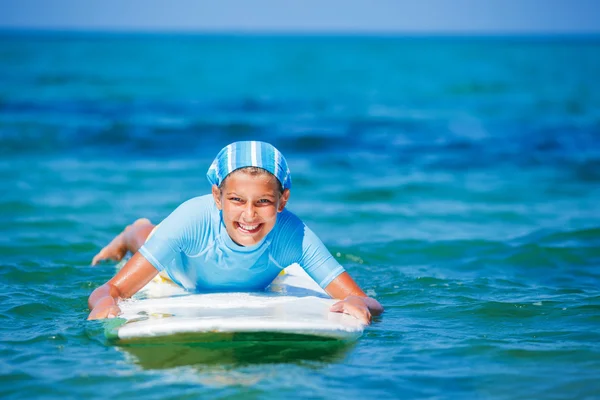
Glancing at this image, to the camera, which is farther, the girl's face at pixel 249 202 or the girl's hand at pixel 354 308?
the girl's hand at pixel 354 308

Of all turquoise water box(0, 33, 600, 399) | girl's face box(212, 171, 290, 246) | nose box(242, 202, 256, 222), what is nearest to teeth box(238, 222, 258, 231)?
girl's face box(212, 171, 290, 246)

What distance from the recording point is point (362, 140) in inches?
610

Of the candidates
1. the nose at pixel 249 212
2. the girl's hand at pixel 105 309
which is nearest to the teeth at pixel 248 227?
the nose at pixel 249 212

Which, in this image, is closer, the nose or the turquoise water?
the turquoise water

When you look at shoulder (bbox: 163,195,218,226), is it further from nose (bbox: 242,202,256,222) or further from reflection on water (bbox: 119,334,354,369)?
reflection on water (bbox: 119,334,354,369)

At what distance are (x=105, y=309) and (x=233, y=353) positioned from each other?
2.51 ft

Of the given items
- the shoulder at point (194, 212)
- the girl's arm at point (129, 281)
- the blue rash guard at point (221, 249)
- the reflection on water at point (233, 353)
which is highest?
the shoulder at point (194, 212)

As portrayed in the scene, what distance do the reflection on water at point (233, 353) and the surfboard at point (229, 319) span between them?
0.05m

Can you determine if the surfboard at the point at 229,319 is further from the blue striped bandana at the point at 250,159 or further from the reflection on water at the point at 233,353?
the blue striped bandana at the point at 250,159

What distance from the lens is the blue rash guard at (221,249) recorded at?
192 inches

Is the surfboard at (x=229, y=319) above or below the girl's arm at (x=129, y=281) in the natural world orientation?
below

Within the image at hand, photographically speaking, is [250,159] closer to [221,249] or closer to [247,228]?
[247,228]

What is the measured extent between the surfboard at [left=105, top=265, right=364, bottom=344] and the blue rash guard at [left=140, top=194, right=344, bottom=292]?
16cm

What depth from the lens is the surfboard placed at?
4391 mm
